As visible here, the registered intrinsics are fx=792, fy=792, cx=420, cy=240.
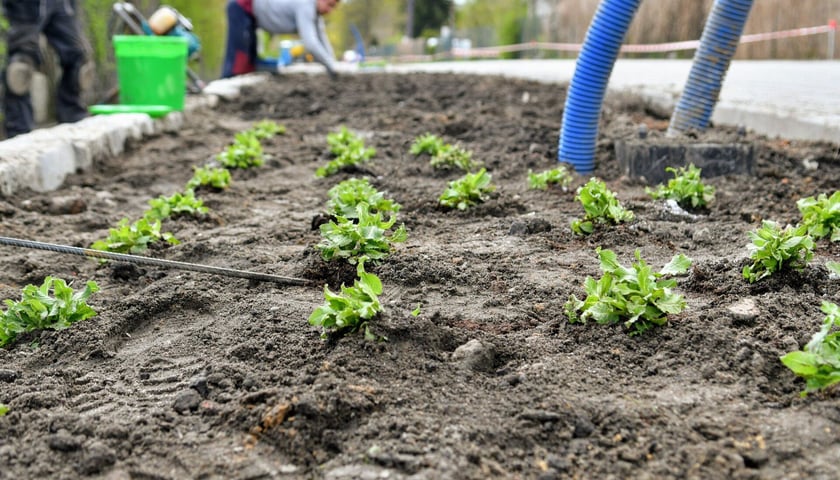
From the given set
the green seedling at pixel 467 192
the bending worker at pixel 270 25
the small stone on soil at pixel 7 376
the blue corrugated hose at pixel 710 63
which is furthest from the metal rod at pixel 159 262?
the bending worker at pixel 270 25

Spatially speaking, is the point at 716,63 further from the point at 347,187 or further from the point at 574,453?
the point at 574,453

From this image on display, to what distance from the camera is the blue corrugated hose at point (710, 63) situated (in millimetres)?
4453

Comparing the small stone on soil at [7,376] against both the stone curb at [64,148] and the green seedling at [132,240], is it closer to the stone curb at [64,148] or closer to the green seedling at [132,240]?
the green seedling at [132,240]

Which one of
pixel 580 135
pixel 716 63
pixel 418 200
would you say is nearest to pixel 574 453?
pixel 418 200

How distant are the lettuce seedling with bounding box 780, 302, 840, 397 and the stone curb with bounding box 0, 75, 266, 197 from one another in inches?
156

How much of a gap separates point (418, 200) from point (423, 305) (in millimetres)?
1376

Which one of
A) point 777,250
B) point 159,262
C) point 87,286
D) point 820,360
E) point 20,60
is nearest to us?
point 820,360

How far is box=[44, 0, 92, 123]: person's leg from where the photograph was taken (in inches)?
296

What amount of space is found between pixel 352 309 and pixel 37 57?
6.22 m

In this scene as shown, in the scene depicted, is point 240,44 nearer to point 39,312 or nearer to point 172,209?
point 172,209

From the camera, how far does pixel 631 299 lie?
224cm

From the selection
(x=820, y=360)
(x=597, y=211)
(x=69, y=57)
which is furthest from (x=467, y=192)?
(x=69, y=57)

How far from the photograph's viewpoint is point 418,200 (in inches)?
153

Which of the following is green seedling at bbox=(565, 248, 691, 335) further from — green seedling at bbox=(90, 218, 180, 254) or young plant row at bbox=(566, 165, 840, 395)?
green seedling at bbox=(90, 218, 180, 254)
